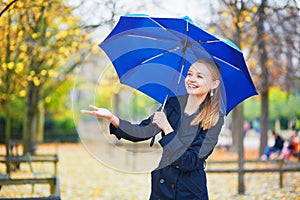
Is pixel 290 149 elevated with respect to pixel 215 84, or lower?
lower

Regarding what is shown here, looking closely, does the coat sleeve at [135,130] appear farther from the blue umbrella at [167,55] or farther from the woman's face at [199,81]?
the blue umbrella at [167,55]

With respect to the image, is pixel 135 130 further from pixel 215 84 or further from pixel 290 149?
pixel 290 149

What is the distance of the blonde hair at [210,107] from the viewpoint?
3.81m

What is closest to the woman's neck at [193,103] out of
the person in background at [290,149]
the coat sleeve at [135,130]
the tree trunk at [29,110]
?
the coat sleeve at [135,130]

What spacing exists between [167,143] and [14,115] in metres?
29.6

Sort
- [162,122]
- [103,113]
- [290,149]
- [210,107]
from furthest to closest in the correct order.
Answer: [290,149], [210,107], [162,122], [103,113]

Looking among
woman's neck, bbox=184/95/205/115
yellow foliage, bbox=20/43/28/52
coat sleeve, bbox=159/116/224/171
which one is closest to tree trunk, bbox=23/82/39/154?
yellow foliage, bbox=20/43/28/52

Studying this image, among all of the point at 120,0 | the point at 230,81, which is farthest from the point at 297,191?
the point at 230,81

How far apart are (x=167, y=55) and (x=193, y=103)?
916mm

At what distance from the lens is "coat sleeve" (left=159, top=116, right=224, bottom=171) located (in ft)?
Result: 12.0

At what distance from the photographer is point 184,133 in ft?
12.5

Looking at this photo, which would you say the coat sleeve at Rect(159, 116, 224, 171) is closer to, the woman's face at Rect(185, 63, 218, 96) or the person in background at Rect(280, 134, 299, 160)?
the woman's face at Rect(185, 63, 218, 96)

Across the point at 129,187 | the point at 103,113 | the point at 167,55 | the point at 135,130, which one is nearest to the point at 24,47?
the point at 129,187

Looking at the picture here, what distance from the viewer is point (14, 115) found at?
32.0 meters
